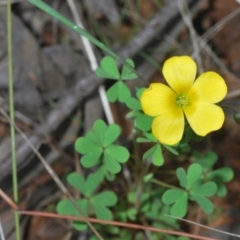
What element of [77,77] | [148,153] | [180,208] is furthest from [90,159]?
[77,77]

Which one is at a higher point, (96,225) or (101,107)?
(101,107)

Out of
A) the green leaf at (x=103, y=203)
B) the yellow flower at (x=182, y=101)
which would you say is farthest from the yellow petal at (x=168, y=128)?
the green leaf at (x=103, y=203)

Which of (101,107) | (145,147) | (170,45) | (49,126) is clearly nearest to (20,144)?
(49,126)

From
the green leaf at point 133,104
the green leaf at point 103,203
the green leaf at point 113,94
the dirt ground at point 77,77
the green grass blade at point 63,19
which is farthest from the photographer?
the dirt ground at point 77,77

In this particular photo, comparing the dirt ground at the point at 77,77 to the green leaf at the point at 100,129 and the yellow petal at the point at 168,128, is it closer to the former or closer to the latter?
the green leaf at the point at 100,129

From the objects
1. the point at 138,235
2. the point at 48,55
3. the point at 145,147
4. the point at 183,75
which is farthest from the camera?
the point at 48,55

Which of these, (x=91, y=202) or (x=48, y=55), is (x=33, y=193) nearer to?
(x=91, y=202)

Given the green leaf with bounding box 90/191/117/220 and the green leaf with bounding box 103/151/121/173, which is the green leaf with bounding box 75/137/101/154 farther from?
the green leaf with bounding box 90/191/117/220
